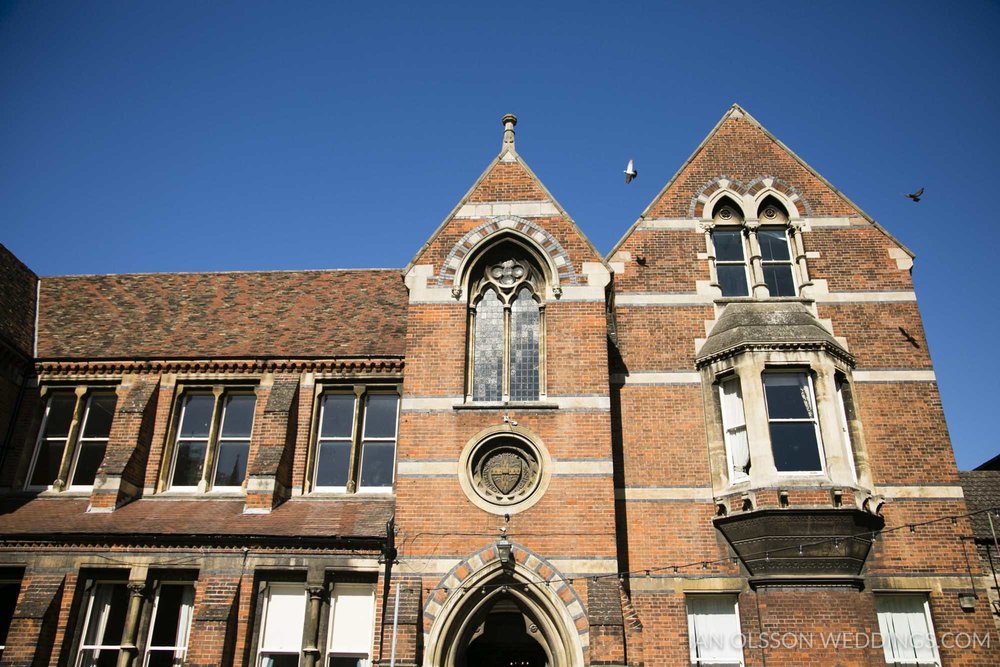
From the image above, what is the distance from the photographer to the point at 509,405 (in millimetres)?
14688

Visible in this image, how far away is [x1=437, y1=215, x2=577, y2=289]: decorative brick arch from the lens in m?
15.8

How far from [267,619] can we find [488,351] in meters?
6.32

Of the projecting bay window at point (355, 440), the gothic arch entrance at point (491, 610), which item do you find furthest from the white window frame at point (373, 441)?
the gothic arch entrance at point (491, 610)

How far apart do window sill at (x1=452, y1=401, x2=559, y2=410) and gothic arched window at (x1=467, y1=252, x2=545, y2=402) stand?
0.71 ft

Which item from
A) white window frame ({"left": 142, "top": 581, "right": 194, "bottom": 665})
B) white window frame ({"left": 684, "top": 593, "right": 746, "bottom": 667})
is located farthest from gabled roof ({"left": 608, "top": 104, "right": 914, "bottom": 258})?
white window frame ({"left": 142, "top": 581, "right": 194, "bottom": 665})

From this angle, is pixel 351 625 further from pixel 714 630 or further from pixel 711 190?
pixel 711 190

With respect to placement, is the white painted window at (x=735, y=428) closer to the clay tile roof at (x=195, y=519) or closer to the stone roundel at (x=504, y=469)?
the stone roundel at (x=504, y=469)

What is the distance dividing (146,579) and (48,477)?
4.03 metres

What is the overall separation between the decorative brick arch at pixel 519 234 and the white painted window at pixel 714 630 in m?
6.30

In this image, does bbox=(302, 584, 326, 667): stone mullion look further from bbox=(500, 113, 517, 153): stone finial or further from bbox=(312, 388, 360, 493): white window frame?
bbox=(500, 113, 517, 153): stone finial

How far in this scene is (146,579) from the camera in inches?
583

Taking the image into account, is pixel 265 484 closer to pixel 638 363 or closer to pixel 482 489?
pixel 482 489

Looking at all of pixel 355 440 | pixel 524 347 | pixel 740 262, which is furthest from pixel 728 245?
pixel 355 440

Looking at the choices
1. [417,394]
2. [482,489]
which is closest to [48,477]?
[417,394]
